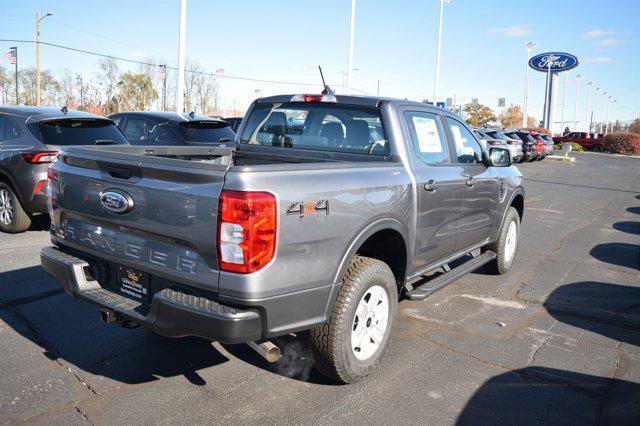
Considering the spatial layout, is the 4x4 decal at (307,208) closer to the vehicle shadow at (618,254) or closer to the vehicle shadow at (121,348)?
the vehicle shadow at (121,348)

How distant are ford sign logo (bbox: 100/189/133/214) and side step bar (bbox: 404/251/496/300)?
2.25m

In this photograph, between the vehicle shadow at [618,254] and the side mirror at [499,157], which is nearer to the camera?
the side mirror at [499,157]

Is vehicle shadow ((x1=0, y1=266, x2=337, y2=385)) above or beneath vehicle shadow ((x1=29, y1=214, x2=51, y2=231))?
beneath

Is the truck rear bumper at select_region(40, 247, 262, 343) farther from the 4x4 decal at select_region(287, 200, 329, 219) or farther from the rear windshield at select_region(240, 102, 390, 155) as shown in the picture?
the rear windshield at select_region(240, 102, 390, 155)

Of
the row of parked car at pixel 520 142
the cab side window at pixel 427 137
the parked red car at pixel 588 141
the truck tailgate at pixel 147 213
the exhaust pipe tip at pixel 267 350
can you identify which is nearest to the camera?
the truck tailgate at pixel 147 213

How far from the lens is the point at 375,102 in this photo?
4.32 meters

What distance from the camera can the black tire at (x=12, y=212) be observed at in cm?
734

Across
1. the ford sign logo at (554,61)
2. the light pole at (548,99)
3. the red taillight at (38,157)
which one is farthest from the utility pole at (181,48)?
the ford sign logo at (554,61)

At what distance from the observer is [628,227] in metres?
10.7

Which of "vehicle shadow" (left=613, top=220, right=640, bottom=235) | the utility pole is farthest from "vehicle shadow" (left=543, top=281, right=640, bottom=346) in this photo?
the utility pole

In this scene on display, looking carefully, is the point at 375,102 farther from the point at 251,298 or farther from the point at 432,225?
the point at 251,298

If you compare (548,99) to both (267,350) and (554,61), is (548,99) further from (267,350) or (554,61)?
(267,350)

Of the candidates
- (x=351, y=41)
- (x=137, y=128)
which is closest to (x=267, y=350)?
(x=137, y=128)

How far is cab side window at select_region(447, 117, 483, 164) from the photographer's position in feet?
17.0
